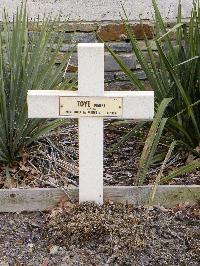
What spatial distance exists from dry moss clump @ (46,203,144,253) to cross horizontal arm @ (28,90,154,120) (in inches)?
18.4

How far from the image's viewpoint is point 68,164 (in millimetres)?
3205

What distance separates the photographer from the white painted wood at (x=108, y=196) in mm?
2877

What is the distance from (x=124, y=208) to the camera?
2842 mm

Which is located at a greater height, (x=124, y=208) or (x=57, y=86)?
(x=57, y=86)

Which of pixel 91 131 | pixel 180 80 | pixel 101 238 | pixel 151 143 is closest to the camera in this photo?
pixel 101 238

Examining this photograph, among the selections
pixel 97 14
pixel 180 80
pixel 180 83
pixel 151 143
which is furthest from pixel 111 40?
pixel 151 143

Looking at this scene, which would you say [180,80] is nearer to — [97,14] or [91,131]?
[91,131]

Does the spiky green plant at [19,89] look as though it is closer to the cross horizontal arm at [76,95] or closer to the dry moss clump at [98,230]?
the cross horizontal arm at [76,95]

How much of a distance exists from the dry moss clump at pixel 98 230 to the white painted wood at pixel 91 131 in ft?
0.45

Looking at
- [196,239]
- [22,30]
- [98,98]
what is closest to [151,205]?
[196,239]

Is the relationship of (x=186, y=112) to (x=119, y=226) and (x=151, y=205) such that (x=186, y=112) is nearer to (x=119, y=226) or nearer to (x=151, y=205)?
(x=151, y=205)

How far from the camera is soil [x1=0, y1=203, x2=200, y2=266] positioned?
2541 mm

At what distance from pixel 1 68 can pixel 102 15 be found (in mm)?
1561

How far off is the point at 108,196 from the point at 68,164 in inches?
15.5
